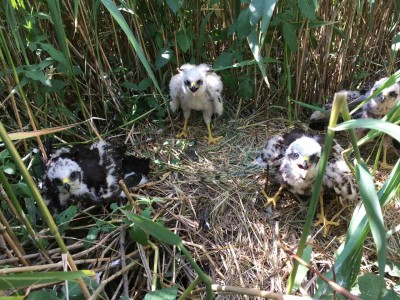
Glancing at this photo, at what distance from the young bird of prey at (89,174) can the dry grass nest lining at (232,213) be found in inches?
6.0

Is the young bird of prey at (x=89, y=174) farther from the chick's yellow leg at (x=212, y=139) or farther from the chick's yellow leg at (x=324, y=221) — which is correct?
the chick's yellow leg at (x=324, y=221)

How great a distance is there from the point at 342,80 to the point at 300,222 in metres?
1.10

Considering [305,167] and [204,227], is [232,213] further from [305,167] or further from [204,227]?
[305,167]

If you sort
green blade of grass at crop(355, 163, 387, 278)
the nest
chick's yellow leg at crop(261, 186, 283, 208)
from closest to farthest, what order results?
green blade of grass at crop(355, 163, 387, 278) → the nest → chick's yellow leg at crop(261, 186, 283, 208)

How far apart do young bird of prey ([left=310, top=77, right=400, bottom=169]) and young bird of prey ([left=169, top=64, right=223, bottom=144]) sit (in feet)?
2.04

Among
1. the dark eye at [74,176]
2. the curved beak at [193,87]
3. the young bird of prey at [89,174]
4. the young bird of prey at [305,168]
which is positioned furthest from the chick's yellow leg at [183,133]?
the dark eye at [74,176]

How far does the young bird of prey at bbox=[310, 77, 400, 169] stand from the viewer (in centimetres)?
235

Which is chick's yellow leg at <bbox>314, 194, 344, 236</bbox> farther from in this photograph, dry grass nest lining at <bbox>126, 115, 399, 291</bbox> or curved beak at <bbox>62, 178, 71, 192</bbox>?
curved beak at <bbox>62, 178, 71, 192</bbox>

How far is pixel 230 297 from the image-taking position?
1.68 meters

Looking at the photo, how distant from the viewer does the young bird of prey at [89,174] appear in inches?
79.8

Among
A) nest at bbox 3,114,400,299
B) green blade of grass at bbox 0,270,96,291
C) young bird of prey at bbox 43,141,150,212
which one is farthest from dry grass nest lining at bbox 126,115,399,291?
green blade of grass at bbox 0,270,96,291

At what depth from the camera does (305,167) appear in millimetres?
1952

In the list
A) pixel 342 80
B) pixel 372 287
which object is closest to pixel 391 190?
pixel 372 287

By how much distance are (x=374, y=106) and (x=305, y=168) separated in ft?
2.53
